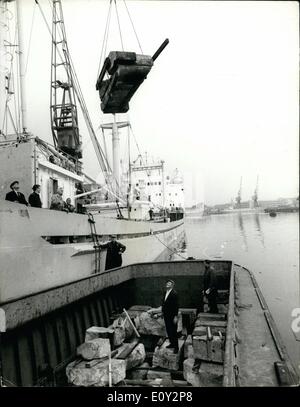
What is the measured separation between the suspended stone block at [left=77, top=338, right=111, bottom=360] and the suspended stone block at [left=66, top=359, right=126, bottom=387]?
267mm

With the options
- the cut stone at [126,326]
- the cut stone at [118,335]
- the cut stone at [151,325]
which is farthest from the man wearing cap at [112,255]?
the cut stone at [118,335]

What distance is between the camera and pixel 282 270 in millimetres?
20938

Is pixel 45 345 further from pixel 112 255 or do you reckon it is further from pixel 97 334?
pixel 112 255

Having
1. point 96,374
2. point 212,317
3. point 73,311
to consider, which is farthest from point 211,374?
point 73,311

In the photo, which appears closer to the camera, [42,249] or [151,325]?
[151,325]

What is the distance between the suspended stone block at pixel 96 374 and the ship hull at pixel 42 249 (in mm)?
1689

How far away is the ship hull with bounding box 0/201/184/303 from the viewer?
6984 mm

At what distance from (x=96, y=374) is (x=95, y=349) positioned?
1.46 ft

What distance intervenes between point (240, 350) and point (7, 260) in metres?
5.34

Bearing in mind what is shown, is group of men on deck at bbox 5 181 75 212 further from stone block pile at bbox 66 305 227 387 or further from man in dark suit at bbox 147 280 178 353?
man in dark suit at bbox 147 280 178 353

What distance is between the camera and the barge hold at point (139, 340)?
399 cm

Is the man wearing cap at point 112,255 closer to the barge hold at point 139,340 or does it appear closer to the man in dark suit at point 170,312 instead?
the barge hold at point 139,340

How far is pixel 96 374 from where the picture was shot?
501cm
